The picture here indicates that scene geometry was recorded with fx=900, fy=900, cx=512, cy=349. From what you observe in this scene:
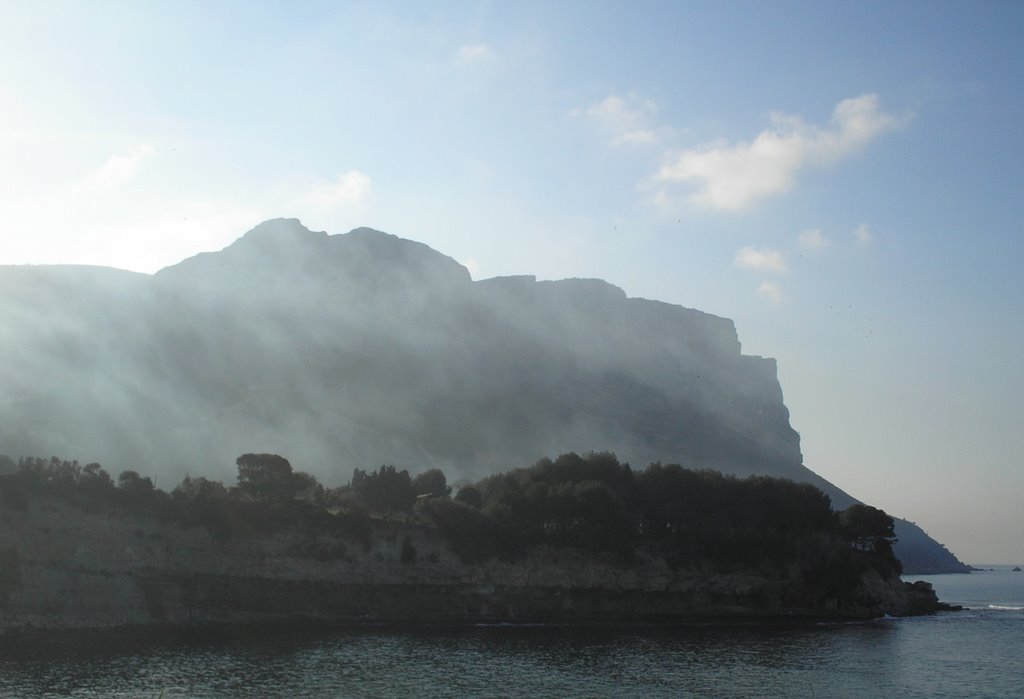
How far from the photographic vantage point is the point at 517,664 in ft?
160

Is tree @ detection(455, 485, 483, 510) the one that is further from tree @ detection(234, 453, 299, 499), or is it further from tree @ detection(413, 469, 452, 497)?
tree @ detection(234, 453, 299, 499)

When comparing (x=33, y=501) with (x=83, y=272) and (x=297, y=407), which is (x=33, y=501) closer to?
(x=297, y=407)

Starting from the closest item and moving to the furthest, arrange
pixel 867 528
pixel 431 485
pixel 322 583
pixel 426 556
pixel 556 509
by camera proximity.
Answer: pixel 322 583, pixel 426 556, pixel 556 509, pixel 431 485, pixel 867 528

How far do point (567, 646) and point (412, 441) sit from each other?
314 feet

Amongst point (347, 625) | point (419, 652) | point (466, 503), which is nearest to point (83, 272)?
point (466, 503)

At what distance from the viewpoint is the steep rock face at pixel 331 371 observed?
12481cm

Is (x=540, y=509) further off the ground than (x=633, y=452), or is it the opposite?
(x=633, y=452)

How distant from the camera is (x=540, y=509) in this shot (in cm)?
8569

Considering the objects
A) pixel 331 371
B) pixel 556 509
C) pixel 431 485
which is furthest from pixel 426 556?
pixel 331 371

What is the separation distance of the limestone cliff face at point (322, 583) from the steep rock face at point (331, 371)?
52236mm

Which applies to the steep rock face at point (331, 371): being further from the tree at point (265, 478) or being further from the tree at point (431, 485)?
the tree at point (265, 478)

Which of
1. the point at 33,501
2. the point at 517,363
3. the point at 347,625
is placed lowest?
the point at 347,625

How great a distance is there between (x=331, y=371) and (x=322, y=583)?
87628 millimetres

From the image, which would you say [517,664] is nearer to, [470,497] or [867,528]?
[470,497]
